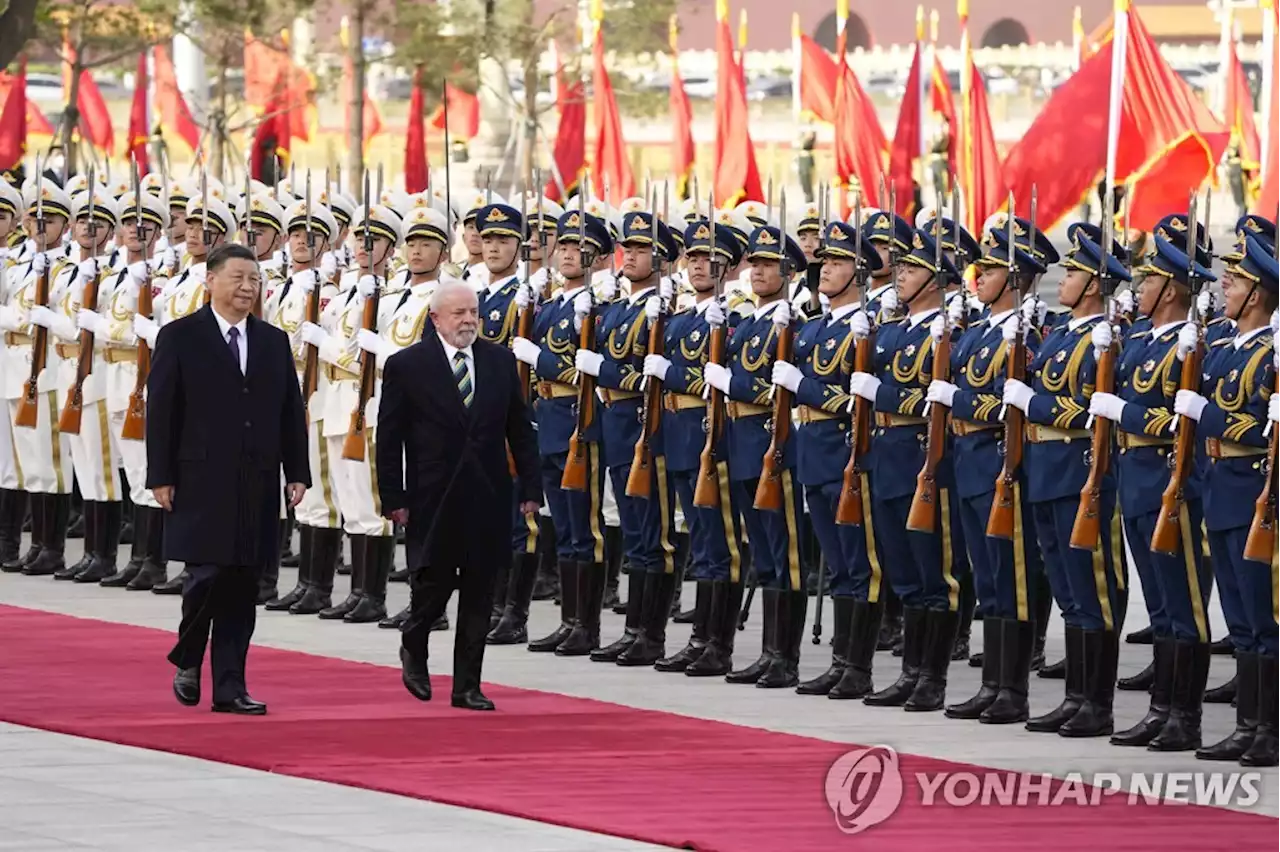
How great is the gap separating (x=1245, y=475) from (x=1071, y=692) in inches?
45.8

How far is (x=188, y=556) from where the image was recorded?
10.5 meters

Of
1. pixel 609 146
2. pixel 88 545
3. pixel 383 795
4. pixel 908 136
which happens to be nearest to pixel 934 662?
pixel 383 795

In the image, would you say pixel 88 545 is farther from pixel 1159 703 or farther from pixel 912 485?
pixel 1159 703

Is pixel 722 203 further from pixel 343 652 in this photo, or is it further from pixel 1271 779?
pixel 1271 779

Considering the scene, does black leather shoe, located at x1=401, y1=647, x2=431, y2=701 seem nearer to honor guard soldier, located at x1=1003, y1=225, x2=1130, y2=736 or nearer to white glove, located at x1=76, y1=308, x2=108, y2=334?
honor guard soldier, located at x1=1003, y1=225, x2=1130, y2=736

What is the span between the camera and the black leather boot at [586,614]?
12.4m

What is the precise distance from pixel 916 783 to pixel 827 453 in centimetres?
238

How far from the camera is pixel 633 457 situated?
12.2 m

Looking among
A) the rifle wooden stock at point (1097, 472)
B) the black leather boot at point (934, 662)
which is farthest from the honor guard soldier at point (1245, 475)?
the black leather boot at point (934, 662)

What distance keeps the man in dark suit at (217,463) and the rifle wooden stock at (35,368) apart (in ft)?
13.8

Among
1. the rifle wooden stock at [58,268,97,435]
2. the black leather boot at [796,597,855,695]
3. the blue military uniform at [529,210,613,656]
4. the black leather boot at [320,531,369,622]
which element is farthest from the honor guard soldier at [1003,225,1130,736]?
the rifle wooden stock at [58,268,97,435]

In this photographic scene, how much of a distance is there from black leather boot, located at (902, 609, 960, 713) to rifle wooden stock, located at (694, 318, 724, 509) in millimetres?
1091

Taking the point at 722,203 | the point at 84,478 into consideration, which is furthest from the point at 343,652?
the point at 722,203

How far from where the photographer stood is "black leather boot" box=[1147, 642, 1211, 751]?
32.8 ft
